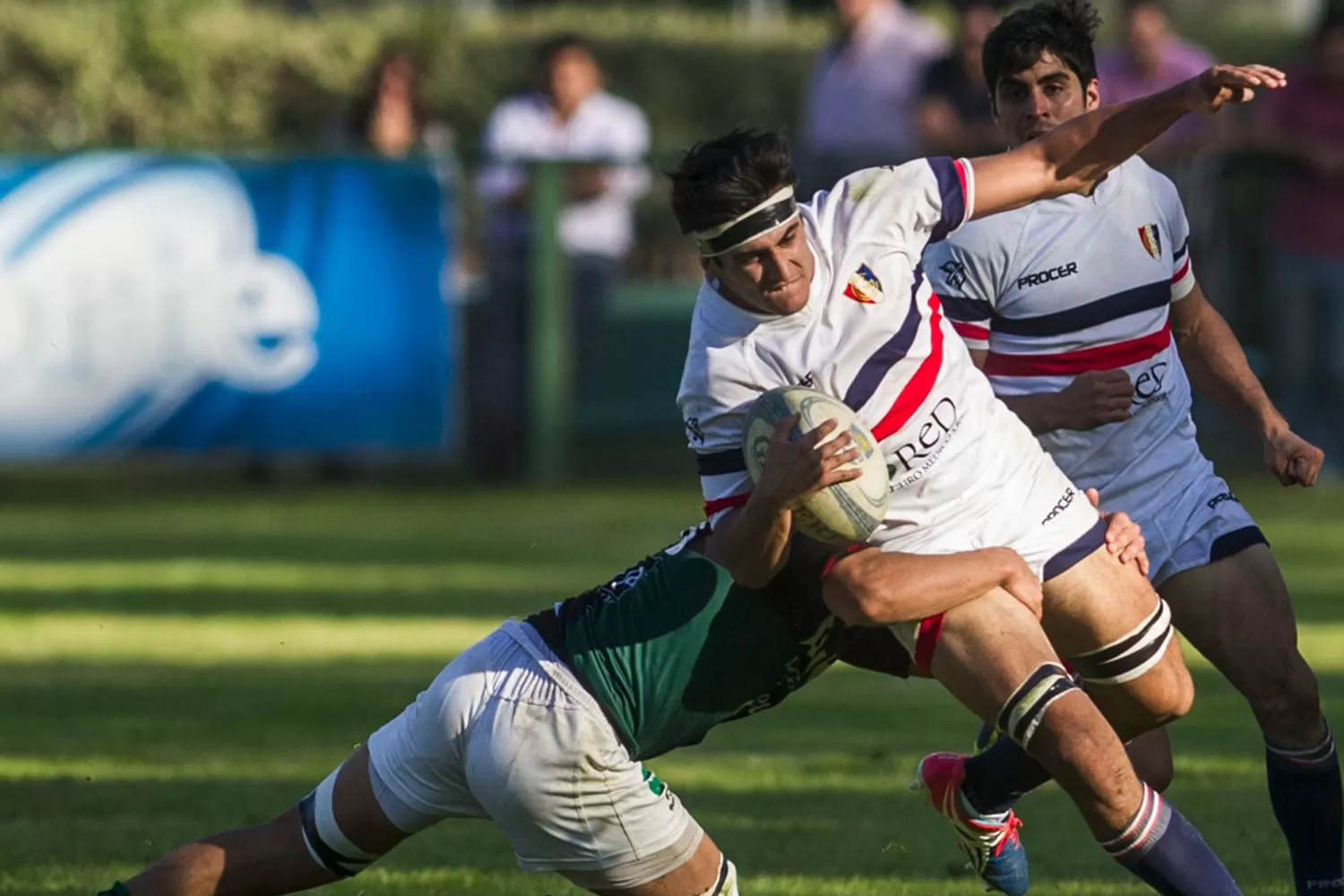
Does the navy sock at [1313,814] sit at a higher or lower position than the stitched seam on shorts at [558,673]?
lower

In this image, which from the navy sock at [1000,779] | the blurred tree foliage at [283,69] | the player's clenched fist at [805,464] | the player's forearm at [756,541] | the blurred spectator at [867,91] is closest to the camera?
the player's clenched fist at [805,464]

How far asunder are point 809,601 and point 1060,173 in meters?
1.17

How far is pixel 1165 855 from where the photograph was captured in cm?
523

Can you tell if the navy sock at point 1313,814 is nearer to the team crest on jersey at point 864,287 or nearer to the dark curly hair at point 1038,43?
the team crest on jersey at point 864,287

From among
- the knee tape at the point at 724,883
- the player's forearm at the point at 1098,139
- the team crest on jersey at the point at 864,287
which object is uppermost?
the player's forearm at the point at 1098,139

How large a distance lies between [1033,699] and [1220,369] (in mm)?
1549

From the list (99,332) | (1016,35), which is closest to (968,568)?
(1016,35)

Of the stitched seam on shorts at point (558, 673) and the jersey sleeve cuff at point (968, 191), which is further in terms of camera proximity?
the jersey sleeve cuff at point (968, 191)

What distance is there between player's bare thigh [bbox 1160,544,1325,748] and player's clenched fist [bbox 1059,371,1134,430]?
439 mm

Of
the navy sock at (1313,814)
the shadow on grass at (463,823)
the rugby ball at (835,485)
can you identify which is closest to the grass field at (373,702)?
the shadow on grass at (463,823)

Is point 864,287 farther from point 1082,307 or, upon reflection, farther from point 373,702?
point 373,702

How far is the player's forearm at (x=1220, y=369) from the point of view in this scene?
6.22 metres

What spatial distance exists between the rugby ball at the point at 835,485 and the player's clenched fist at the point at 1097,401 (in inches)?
43.3

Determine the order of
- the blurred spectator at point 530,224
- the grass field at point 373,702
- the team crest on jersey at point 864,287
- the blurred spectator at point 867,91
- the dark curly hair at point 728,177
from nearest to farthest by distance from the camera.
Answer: the dark curly hair at point 728,177, the team crest on jersey at point 864,287, the grass field at point 373,702, the blurred spectator at point 867,91, the blurred spectator at point 530,224
